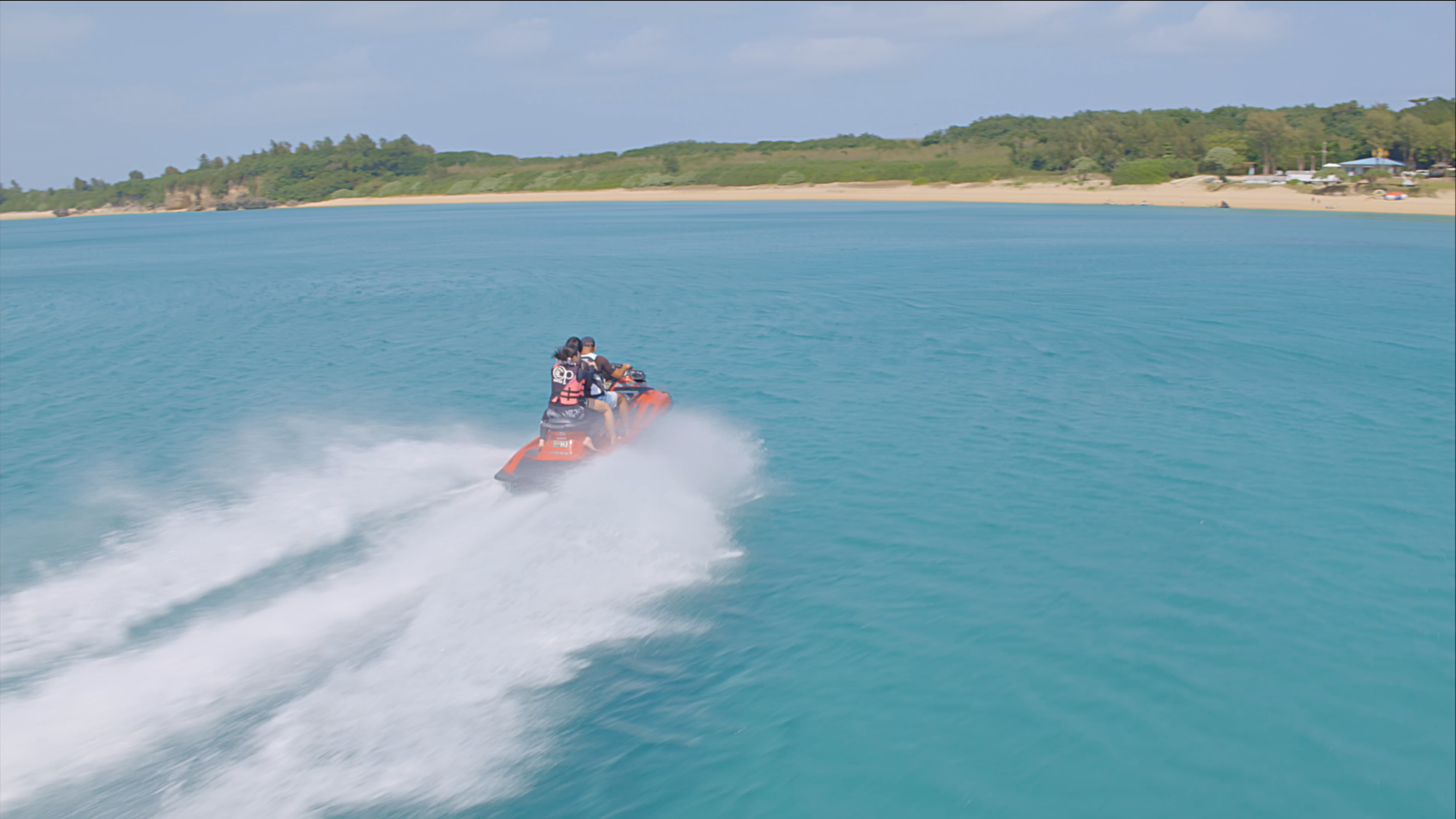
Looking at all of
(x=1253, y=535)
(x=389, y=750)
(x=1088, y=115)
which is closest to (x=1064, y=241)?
(x=1253, y=535)

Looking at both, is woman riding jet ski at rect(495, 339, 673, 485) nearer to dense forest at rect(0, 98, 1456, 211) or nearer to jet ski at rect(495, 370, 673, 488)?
jet ski at rect(495, 370, 673, 488)

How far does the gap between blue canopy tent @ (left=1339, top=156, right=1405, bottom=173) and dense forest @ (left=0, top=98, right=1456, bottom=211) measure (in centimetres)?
138

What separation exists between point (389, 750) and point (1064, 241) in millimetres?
48419

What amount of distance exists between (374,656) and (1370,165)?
88550mm

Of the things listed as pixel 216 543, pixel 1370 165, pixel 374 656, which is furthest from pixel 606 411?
pixel 1370 165

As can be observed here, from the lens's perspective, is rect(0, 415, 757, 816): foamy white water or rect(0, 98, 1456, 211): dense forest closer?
rect(0, 415, 757, 816): foamy white water

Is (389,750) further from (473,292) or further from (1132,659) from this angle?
(473,292)

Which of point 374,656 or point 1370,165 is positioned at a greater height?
point 1370,165

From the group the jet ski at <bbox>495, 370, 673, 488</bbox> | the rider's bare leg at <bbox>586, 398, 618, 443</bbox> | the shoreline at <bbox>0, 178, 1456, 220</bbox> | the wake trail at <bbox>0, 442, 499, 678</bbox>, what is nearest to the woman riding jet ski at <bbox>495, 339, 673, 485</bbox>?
the jet ski at <bbox>495, 370, 673, 488</bbox>

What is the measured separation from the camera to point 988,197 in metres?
95.3

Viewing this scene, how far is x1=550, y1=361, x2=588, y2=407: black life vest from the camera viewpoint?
11695mm

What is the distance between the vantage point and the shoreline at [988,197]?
65.0m

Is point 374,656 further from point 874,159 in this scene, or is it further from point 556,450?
point 874,159

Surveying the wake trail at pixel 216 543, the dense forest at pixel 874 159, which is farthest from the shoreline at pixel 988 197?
the wake trail at pixel 216 543
